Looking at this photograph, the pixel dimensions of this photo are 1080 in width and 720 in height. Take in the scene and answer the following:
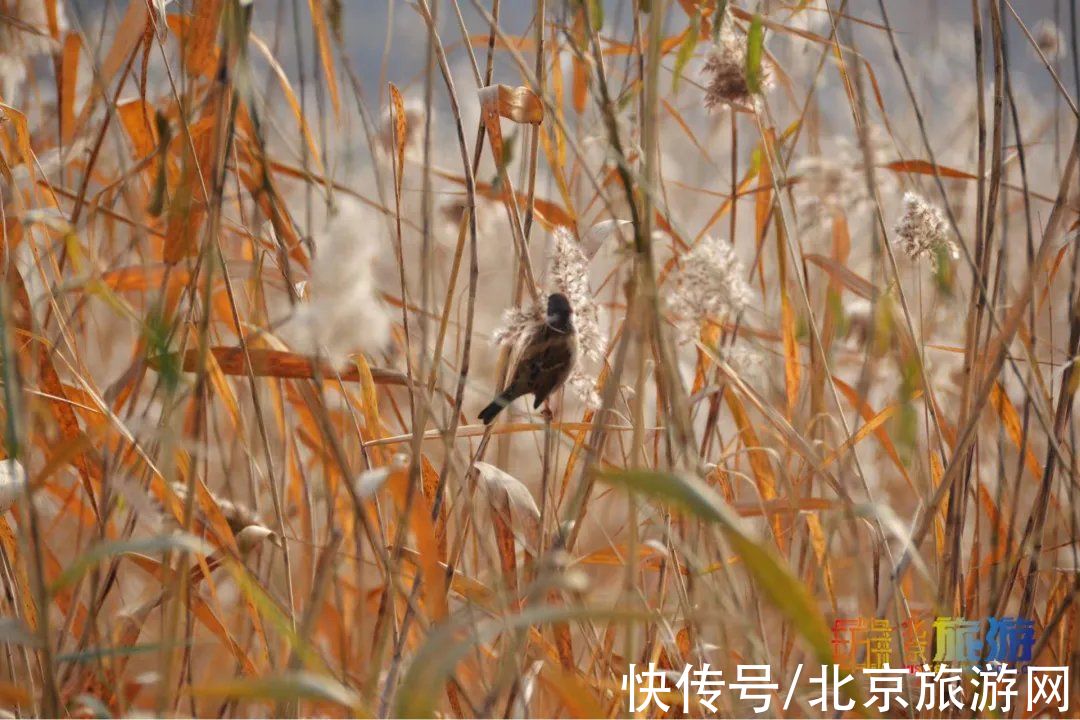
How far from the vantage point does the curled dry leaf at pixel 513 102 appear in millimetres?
845

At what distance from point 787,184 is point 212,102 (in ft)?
2.04

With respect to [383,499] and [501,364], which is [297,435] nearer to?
[383,499]

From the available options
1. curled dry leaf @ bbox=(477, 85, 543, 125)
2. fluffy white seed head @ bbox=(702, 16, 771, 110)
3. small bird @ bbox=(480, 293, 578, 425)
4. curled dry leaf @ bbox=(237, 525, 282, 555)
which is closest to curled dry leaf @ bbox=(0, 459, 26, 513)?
curled dry leaf @ bbox=(237, 525, 282, 555)

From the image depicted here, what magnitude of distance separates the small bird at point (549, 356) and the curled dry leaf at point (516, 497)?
86 millimetres

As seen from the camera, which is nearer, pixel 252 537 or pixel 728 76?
pixel 252 537

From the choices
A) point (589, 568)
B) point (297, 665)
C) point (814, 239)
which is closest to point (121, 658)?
point (297, 665)

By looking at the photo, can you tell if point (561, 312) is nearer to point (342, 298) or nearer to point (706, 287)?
point (706, 287)

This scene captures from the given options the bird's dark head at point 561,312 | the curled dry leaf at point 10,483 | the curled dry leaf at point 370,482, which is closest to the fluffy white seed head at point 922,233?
the bird's dark head at point 561,312

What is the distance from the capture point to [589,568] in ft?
4.80

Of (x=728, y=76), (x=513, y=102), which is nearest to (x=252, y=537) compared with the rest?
(x=513, y=102)

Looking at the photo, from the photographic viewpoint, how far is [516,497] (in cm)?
86

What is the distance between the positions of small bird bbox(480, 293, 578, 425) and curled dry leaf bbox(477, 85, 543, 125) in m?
0.19

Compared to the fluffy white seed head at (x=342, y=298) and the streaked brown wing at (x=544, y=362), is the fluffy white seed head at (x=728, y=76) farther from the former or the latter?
the fluffy white seed head at (x=342, y=298)

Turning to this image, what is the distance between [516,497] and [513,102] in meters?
0.36
